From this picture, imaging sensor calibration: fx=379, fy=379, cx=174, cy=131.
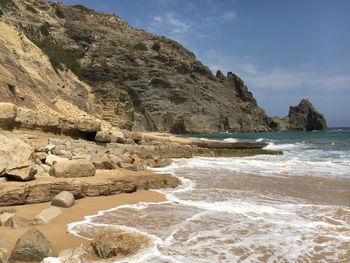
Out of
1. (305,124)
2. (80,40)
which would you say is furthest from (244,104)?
(80,40)

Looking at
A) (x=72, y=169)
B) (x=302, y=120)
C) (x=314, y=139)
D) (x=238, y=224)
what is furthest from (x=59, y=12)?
(x=238, y=224)

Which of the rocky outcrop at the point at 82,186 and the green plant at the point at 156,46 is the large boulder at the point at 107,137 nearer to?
the rocky outcrop at the point at 82,186

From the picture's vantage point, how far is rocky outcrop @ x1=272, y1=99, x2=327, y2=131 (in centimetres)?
11481

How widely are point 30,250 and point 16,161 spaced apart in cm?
391

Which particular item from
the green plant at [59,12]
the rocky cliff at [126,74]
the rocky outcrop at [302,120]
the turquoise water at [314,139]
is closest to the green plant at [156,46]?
the rocky cliff at [126,74]

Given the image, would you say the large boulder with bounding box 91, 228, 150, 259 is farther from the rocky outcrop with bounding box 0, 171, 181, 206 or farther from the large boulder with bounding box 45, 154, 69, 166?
the large boulder with bounding box 45, 154, 69, 166

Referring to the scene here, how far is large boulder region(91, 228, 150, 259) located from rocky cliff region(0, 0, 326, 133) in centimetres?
2742

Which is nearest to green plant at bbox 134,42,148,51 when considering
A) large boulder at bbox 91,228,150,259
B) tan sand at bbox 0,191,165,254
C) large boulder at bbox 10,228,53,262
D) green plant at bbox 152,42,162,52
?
green plant at bbox 152,42,162,52

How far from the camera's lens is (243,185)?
13383 mm

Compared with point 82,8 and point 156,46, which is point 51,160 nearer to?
point 156,46

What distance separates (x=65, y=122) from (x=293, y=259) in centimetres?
1462

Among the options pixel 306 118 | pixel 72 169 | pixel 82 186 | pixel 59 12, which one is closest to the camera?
pixel 82 186

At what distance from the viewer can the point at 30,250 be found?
527 cm

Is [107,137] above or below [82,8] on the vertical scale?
below
